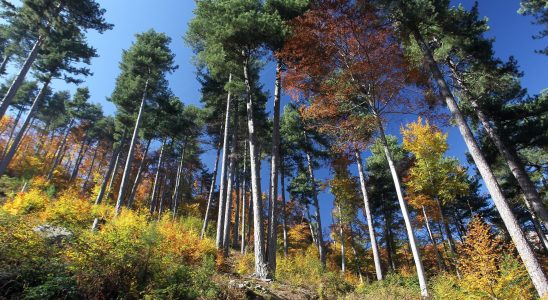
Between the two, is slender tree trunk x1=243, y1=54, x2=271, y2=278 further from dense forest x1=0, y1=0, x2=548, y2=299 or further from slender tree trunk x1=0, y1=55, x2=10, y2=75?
slender tree trunk x1=0, y1=55, x2=10, y2=75

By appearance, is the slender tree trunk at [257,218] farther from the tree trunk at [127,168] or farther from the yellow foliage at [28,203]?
the yellow foliage at [28,203]

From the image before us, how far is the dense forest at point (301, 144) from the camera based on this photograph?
6.50m

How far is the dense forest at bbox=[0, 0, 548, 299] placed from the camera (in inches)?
256

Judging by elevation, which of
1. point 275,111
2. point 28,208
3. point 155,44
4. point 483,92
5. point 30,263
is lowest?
point 30,263

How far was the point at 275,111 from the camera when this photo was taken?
13.7 metres

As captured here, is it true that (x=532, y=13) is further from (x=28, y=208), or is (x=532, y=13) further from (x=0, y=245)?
(x=28, y=208)

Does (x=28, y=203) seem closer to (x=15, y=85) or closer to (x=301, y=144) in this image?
(x=15, y=85)

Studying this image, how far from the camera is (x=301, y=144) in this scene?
22.8m

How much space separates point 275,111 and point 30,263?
1023 centimetres

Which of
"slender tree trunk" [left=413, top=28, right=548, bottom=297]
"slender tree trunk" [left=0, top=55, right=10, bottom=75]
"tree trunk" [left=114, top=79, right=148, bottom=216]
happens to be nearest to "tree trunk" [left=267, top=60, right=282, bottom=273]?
"slender tree trunk" [left=413, top=28, right=548, bottom=297]

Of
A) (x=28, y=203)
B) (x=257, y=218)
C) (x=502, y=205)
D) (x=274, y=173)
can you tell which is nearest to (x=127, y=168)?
(x=28, y=203)

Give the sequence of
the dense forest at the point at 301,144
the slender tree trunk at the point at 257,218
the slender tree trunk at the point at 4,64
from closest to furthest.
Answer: the dense forest at the point at 301,144
the slender tree trunk at the point at 257,218
the slender tree trunk at the point at 4,64

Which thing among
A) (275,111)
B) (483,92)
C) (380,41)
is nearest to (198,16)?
(275,111)

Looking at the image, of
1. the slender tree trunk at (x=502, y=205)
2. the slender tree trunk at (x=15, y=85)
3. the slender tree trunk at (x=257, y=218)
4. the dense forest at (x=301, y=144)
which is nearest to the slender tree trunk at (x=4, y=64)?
the dense forest at (x=301, y=144)
